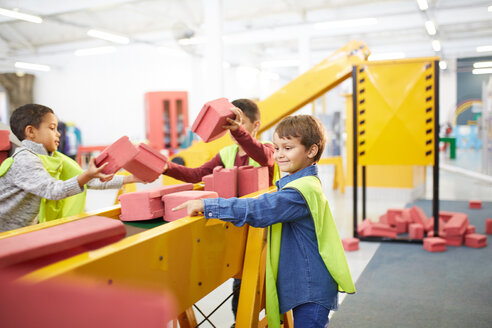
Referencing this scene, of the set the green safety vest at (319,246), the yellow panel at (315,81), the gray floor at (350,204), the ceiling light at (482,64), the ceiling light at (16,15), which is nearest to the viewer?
the green safety vest at (319,246)

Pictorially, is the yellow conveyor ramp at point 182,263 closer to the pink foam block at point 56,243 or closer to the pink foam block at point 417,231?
the pink foam block at point 56,243

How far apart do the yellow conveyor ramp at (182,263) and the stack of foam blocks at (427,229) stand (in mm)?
3044

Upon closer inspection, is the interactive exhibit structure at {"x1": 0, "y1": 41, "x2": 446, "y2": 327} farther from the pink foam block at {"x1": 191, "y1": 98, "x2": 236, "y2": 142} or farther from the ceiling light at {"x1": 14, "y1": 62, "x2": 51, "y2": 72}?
the ceiling light at {"x1": 14, "y1": 62, "x2": 51, "y2": 72}

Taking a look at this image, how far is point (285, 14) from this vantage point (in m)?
14.6

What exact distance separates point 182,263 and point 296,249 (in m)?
0.55

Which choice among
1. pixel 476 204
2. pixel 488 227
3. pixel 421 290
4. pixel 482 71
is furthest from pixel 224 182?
pixel 482 71

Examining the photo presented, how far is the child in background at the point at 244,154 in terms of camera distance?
2.46 metres

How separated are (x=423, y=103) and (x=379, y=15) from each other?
891 cm

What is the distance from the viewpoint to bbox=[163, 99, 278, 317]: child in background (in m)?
2.46

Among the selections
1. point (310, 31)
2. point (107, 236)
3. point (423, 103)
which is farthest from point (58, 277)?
point (310, 31)

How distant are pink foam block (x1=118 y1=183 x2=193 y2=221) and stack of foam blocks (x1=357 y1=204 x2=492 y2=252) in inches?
147

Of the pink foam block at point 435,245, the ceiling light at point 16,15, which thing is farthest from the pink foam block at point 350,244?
the ceiling light at point 16,15

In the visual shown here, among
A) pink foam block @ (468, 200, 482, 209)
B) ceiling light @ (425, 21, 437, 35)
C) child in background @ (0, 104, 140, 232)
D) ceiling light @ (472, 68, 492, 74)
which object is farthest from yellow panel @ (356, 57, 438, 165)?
ceiling light @ (472, 68, 492, 74)

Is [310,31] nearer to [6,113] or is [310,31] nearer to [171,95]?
[171,95]
